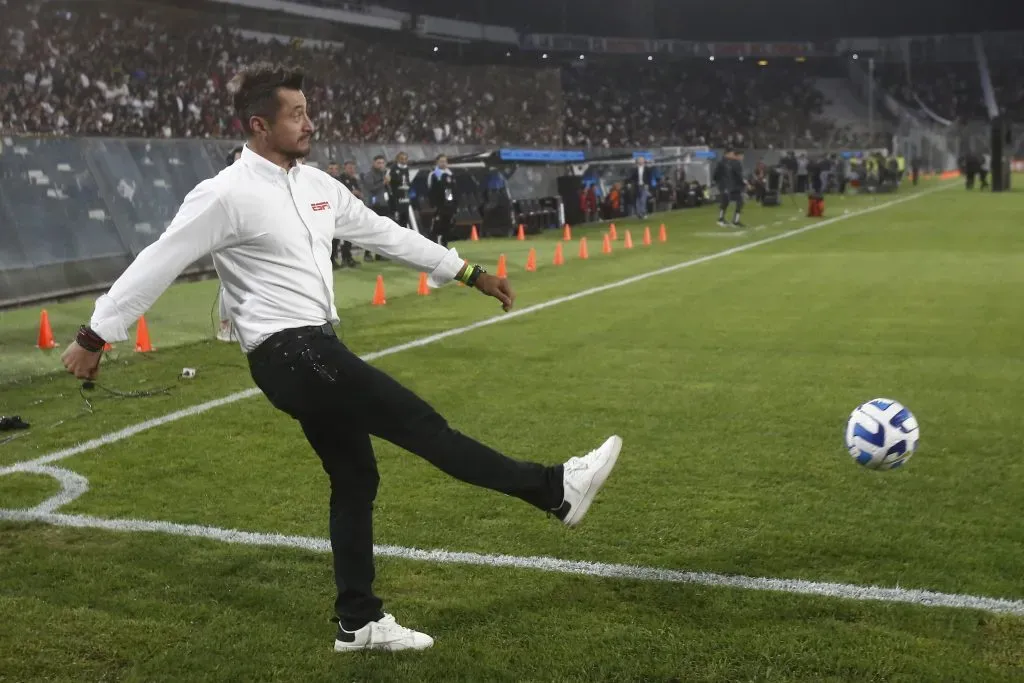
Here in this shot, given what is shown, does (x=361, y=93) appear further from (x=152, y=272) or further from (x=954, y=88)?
(x=954, y=88)

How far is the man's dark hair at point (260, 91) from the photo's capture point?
3615 mm

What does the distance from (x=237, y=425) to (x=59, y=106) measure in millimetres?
19216

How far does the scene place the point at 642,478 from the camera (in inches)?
233

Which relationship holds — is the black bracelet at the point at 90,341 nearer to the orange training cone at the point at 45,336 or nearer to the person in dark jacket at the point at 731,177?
the orange training cone at the point at 45,336

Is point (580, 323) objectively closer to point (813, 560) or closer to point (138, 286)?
point (813, 560)

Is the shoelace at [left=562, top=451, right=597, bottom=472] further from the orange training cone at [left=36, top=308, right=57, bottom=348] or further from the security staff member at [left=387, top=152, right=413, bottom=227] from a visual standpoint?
the security staff member at [left=387, top=152, right=413, bottom=227]

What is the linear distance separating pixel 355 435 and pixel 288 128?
1049 millimetres

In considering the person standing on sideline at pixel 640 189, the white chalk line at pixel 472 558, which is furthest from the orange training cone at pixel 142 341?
the person standing on sideline at pixel 640 189

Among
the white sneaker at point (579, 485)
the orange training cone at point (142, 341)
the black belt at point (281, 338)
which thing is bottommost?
the orange training cone at point (142, 341)

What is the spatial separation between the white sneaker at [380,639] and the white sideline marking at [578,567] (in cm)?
84

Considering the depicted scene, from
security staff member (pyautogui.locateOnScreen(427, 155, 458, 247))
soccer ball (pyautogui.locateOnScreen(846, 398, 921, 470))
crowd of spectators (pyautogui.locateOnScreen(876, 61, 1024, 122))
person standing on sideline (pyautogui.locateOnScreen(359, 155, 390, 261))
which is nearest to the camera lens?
soccer ball (pyautogui.locateOnScreen(846, 398, 921, 470))

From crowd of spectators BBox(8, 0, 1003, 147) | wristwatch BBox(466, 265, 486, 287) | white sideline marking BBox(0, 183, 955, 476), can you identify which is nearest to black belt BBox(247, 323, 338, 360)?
wristwatch BBox(466, 265, 486, 287)

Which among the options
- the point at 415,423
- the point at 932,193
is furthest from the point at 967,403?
the point at 932,193

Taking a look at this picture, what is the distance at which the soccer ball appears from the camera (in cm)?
550
